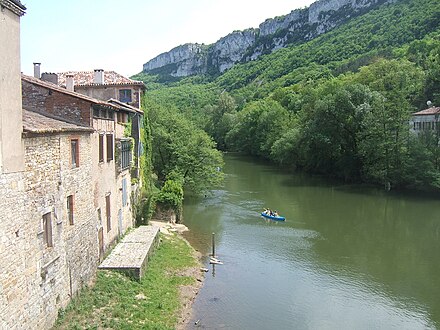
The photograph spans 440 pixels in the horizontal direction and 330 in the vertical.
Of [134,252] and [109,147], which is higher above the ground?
[109,147]

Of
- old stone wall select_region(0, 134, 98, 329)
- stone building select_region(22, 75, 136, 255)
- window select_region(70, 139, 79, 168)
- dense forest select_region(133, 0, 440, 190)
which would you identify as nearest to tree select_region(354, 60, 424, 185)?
dense forest select_region(133, 0, 440, 190)

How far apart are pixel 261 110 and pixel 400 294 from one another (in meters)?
69.3

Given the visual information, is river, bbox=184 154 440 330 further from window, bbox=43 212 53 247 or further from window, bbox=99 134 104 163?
window, bbox=99 134 104 163

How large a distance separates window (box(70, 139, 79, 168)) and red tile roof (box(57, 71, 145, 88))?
54.5ft

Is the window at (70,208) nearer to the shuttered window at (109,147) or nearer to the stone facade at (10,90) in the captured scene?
the stone facade at (10,90)

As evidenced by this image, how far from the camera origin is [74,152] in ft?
53.5

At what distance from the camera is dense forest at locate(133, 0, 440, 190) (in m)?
43.8

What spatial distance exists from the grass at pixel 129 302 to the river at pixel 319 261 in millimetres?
1236

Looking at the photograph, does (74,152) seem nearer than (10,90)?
No

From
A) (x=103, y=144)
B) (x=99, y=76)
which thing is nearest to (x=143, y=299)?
(x=103, y=144)

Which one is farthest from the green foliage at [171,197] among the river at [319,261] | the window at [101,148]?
the window at [101,148]

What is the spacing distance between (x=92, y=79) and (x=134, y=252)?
634 inches

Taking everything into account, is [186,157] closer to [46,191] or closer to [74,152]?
[74,152]

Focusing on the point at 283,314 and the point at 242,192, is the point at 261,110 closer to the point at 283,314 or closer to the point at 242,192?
the point at 242,192
